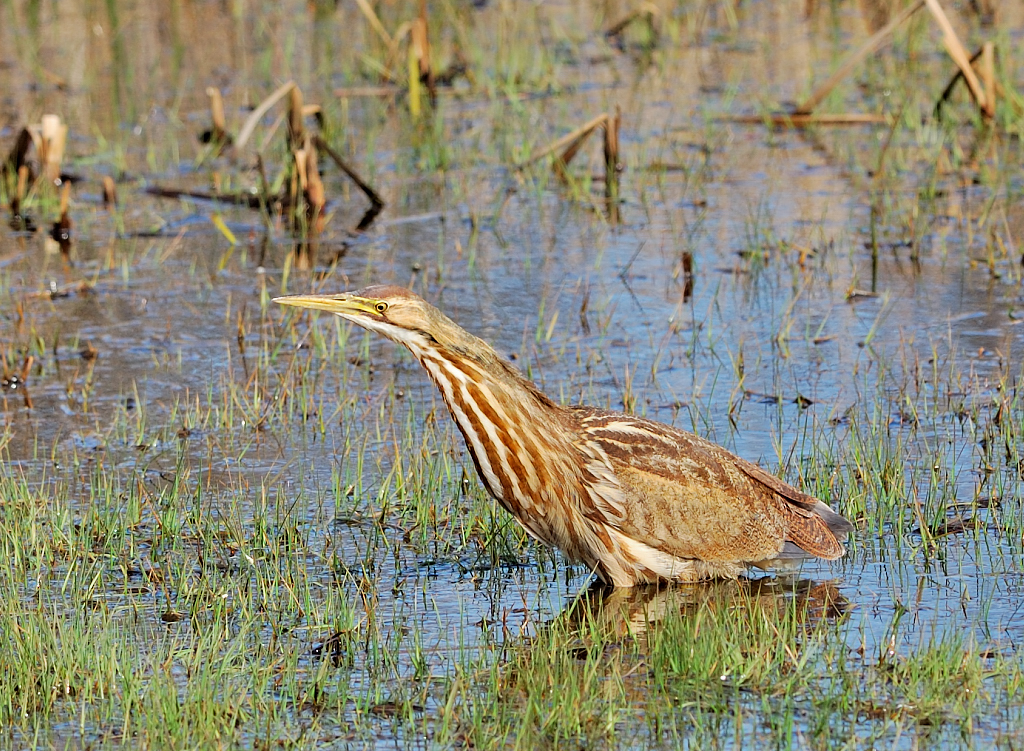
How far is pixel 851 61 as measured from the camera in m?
9.41

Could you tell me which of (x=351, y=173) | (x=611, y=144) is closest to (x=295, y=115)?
(x=351, y=173)

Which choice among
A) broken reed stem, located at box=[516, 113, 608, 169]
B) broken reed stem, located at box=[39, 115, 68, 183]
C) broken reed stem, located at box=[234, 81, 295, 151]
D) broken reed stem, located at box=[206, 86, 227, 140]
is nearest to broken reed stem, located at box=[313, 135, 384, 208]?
broken reed stem, located at box=[234, 81, 295, 151]

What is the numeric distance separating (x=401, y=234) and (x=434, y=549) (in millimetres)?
3924

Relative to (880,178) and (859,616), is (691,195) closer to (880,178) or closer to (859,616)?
(880,178)

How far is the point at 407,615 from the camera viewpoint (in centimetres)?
444

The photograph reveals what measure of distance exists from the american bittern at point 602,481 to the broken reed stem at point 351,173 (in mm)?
Answer: 4415

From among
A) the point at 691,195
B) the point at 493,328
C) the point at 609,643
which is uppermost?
the point at 691,195

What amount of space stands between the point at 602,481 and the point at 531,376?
198 centimetres

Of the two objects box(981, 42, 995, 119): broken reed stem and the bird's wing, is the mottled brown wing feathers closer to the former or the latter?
the bird's wing

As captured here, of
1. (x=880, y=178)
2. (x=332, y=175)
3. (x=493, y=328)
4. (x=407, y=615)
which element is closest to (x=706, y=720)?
(x=407, y=615)

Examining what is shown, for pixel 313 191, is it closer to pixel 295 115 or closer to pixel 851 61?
pixel 295 115

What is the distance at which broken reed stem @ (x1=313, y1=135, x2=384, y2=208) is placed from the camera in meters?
8.85

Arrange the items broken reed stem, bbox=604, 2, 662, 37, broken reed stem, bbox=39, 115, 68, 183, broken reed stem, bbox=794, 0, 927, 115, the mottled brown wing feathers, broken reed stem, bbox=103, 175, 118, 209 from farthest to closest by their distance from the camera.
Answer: broken reed stem, bbox=604, 2, 662, 37
broken reed stem, bbox=794, 0, 927, 115
broken reed stem, bbox=103, 175, 118, 209
broken reed stem, bbox=39, 115, 68, 183
the mottled brown wing feathers

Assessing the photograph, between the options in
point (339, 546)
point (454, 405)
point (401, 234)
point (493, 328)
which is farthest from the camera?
point (401, 234)
